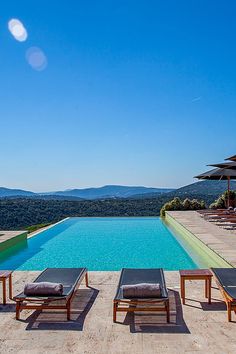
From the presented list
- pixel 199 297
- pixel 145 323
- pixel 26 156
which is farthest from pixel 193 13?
pixel 26 156

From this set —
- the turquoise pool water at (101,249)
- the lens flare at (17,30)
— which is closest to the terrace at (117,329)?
the turquoise pool water at (101,249)

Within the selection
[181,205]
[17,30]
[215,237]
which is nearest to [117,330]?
[215,237]

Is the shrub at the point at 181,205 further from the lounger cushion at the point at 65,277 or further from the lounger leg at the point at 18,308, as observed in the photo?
the lounger leg at the point at 18,308

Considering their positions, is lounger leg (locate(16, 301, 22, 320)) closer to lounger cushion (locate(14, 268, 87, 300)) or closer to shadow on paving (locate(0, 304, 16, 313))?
shadow on paving (locate(0, 304, 16, 313))

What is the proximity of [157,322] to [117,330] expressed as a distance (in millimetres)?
505

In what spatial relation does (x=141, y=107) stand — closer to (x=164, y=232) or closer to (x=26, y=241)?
(x=164, y=232)

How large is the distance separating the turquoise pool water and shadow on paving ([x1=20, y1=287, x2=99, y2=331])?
105 inches

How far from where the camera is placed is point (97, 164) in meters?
32.1

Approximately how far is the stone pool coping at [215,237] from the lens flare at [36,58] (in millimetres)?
7304

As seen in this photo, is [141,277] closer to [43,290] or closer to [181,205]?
[43,290]

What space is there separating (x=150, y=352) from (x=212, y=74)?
37.1 ft

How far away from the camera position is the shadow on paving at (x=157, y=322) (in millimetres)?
3734

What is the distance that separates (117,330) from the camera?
376 centimetres

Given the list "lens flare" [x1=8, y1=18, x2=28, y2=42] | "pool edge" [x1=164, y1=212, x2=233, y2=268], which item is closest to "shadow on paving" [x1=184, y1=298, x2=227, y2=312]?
"pool edge" [x1=164, y1=212, x2=233, y2=268]
